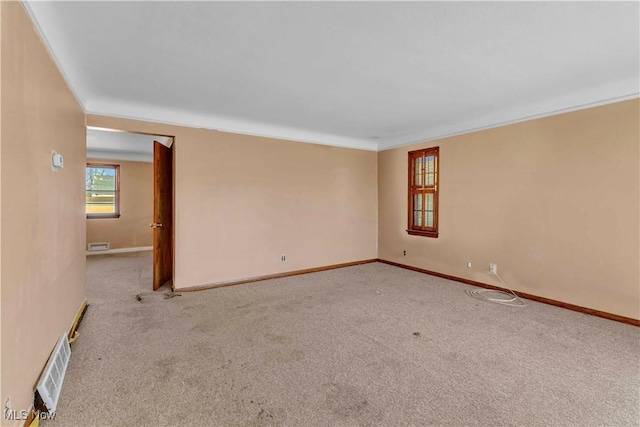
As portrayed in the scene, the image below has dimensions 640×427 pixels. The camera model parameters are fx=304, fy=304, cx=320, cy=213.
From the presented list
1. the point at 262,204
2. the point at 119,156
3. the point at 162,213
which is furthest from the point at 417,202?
the point at 119,156

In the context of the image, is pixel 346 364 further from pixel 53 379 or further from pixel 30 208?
pixel 30 208

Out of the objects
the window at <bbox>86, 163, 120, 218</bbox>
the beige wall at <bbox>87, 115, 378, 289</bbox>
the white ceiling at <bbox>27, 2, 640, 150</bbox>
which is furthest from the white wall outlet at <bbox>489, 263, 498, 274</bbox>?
the window at <bbox>86, 163, 120, 218</bbox>

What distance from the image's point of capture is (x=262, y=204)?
4812 millimetres

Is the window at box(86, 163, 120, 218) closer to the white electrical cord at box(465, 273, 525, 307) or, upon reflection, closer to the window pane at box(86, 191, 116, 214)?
the window pane at box(86, 191, 116, 214)

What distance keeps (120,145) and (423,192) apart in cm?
595

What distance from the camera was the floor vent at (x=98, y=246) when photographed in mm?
6951

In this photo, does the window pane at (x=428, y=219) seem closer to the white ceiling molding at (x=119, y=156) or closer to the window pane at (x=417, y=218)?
the window pane at (x=417, y=218)

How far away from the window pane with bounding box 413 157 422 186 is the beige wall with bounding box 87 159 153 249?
6376 millimetres

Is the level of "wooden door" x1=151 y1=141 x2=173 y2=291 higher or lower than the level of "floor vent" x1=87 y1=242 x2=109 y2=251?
higher

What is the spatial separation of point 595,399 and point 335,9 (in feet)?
9.58

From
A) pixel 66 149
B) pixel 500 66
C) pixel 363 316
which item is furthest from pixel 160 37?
pixel 363 316

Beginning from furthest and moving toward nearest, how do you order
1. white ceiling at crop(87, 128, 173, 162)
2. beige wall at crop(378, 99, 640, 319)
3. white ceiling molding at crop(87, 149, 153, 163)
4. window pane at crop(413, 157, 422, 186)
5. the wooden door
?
white ceiling molding at crop(87, 149, 153, 163) → window pane at crop(413, 157, 422, 186) → white ceiling at crop(87, 128, 173, 162) → the wooden door → beige wall at crop(378, 99, 640, 319)

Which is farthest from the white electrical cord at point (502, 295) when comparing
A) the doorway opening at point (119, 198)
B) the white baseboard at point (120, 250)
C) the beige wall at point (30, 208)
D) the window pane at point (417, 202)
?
the white baseboard at point (120, 250)

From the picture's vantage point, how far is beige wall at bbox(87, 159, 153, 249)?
23.5 ft
